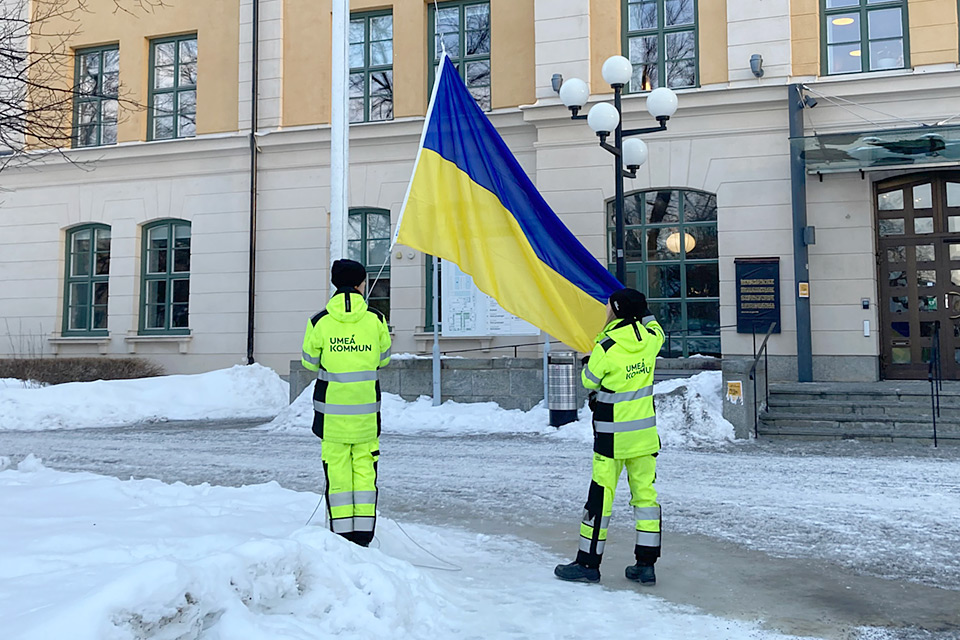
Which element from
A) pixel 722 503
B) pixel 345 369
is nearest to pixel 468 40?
pixel 722 503

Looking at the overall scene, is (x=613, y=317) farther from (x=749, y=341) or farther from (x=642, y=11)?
(x=642, y=11)

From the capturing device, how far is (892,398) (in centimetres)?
1298

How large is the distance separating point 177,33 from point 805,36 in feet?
49.7

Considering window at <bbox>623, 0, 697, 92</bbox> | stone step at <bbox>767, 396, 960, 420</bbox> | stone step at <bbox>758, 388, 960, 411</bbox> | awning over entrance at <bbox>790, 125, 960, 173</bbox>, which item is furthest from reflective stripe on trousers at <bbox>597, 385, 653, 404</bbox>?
window at <bbox>623, 0, 697, 92</bbox>

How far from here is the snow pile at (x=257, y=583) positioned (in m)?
3.34

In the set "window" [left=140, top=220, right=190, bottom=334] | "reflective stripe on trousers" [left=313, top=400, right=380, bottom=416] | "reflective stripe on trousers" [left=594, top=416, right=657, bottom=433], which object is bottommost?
"reflective stripe on trousers" [left=594, top=416, right=657, bottom=433]

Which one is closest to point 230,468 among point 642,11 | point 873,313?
point 873,313

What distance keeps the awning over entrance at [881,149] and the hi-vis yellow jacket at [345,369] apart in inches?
470

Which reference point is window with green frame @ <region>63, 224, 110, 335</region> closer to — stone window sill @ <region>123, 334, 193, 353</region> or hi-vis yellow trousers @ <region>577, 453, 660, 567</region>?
stone window sill @ <region>123, 334, 193, 353</region>

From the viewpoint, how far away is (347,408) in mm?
5453

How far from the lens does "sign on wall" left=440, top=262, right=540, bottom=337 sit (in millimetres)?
14938

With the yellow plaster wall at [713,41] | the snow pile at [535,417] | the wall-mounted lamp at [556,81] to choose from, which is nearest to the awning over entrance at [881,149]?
the yellow plaster wall at [713,41]

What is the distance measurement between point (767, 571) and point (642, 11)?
1484 cm

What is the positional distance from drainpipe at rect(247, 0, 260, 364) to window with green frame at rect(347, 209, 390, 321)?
2366mm
